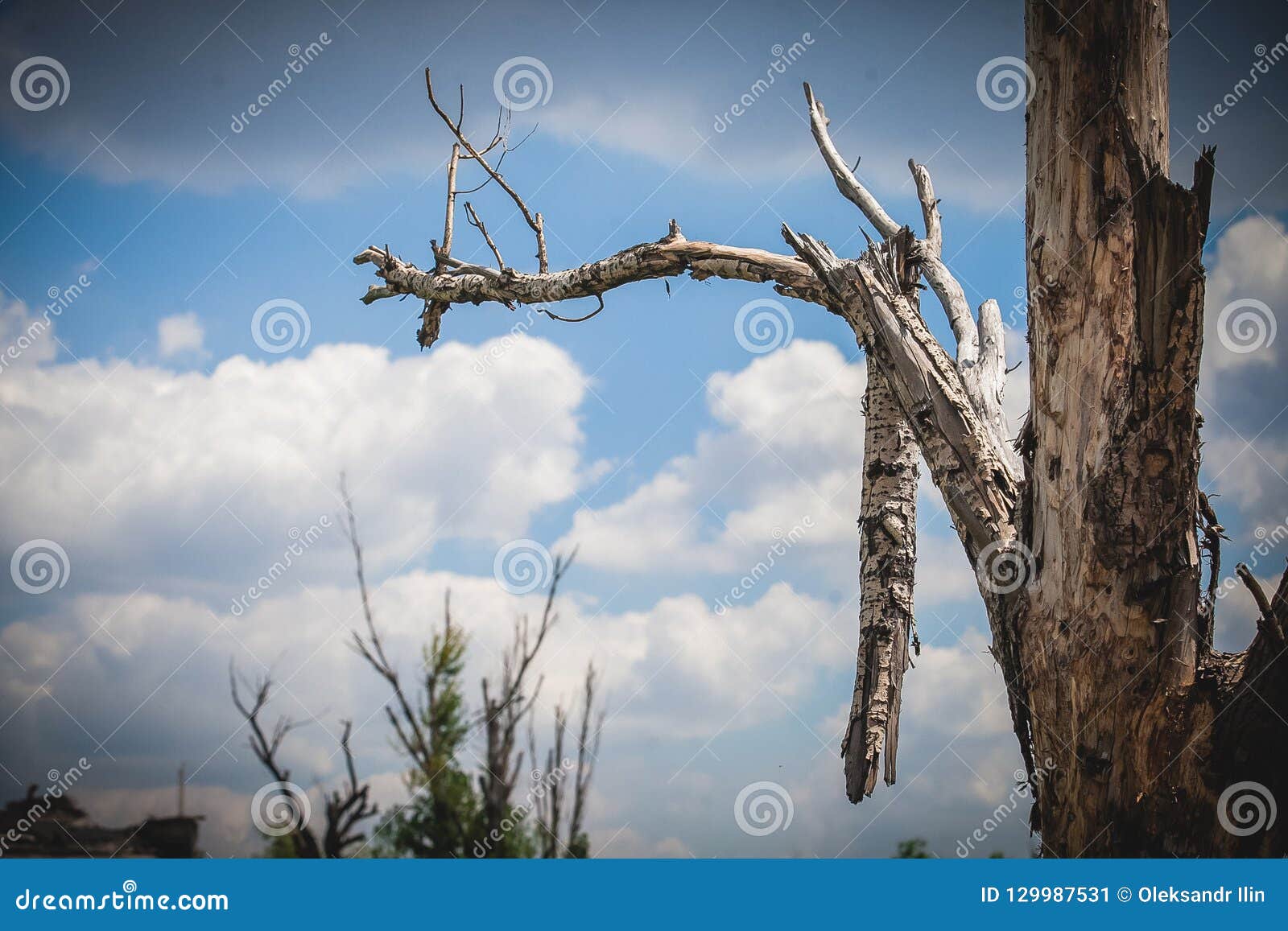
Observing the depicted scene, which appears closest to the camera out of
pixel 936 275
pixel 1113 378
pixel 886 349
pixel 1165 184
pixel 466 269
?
pixel 1165 184

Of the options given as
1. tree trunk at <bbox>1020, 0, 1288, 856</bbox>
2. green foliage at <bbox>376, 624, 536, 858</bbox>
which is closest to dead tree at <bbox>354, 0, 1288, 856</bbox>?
tree trunk at <bbox>1020, 0, 1288, 856</bbox>

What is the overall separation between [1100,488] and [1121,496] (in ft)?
0.25

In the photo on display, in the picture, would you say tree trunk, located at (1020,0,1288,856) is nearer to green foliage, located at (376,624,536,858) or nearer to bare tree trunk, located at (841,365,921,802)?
bare tree trunk, located at (841,365,921,802)

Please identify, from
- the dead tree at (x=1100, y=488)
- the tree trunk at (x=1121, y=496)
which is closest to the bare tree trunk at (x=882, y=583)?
the dead tree at (x=1100, y=488)

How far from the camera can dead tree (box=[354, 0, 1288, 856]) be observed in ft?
11.9

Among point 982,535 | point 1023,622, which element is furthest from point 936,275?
point 1023,622

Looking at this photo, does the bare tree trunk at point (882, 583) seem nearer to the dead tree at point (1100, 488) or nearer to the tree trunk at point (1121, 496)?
the dead tree at point (1100, 488)

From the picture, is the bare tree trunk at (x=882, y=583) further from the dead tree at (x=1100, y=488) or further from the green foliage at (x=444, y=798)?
the green foliage at (x=444, y=798)

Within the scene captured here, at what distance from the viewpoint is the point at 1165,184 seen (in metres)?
3.54

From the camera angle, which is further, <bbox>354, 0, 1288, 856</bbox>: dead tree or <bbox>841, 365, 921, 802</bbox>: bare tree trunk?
<bbox>841, 365, 921, 802</bbox>: bare tree trunk

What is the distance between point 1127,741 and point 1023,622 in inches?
22.3

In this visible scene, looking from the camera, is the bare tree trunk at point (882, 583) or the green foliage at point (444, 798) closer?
the green foliage at point (444, 798)

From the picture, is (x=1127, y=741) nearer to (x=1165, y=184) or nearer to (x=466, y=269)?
(x=1165, y=184)

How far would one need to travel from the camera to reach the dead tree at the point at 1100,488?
364cm
